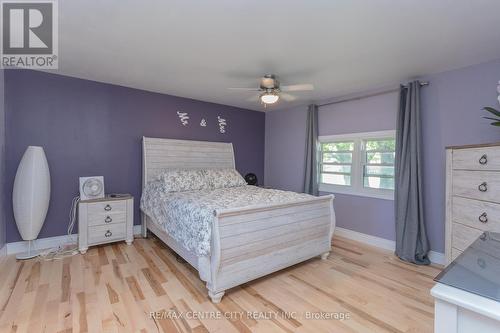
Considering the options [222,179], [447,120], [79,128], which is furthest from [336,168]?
[79,128]

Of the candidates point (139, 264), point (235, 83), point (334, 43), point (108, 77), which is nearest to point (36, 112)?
point (108, 77)

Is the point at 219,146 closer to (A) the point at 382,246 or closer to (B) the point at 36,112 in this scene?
(B) the point at 36,112

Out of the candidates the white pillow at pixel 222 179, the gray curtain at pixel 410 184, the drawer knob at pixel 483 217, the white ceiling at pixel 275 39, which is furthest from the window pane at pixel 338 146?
the drawer knob at pixel 483 217

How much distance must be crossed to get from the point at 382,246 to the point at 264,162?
282 centimetres

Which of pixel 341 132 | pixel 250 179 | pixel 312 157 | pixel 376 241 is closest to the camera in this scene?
pixel 376 241

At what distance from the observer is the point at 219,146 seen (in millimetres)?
4621

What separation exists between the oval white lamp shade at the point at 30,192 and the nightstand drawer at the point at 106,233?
0.58 m

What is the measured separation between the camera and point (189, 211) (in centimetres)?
247

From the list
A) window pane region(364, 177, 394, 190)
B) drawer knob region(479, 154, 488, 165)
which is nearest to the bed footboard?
window pane region(364, 177, 394, 190)

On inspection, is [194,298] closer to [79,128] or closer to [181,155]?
[181,155]

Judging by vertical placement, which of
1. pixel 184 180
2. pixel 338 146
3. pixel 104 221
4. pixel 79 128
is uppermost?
pixel 79 128

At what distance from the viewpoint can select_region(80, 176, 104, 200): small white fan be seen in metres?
3.31

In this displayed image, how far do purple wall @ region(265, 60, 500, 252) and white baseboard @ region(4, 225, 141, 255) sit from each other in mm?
4020

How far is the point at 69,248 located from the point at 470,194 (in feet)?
14.9
